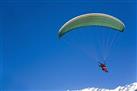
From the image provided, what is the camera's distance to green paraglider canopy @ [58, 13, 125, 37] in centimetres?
2081

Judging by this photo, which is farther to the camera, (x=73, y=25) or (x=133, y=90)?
(x=133, y=90)

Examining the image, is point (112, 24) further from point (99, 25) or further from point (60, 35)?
point (60, 35)

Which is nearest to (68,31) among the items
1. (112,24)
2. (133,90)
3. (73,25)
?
(73,25)

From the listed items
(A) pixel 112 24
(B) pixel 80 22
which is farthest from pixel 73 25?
(A) pixel 112 24

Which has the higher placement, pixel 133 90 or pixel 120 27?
pixel 133 90

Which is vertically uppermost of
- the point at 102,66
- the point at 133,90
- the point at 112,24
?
the point at 133,90

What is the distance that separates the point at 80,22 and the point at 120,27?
5.91 ft

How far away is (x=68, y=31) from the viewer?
2109 centimetres

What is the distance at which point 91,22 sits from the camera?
69.0ft

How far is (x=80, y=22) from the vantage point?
2097 centimetres

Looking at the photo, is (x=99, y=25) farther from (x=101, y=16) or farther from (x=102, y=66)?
(x=102, y=66)

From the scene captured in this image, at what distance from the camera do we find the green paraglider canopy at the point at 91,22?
20.8 metres

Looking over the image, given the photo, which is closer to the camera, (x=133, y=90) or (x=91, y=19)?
(x=91, y=19)

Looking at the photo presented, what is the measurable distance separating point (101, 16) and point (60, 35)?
2021 mm
